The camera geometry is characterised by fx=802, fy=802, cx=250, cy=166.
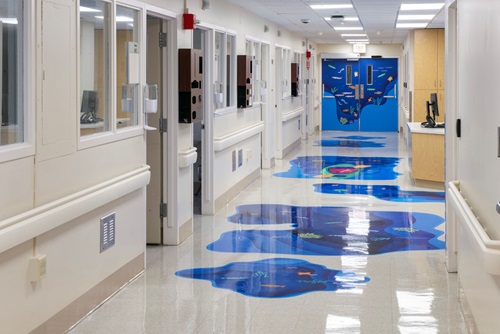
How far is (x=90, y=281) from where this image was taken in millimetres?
5449

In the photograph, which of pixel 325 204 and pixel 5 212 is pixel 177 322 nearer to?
pixel 5 212

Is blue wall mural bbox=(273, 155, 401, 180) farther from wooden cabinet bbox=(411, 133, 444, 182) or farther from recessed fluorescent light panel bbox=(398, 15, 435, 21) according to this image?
recessed fluorescent light panel bbox=(398, 15, 435, 21)

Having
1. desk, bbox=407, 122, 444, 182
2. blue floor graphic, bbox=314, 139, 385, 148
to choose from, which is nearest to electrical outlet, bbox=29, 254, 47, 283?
desk, bbox=407, 122, 444, 182

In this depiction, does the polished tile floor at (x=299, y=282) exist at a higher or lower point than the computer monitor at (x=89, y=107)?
lower

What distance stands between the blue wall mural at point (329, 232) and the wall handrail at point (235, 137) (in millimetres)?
830

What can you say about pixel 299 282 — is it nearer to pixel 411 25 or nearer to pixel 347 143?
pixel 411 25

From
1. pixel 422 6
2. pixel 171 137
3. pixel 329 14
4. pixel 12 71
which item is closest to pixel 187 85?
pixel 171 137

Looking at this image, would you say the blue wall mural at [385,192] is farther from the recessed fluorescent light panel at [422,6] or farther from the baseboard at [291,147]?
the baseboard at [291,147]

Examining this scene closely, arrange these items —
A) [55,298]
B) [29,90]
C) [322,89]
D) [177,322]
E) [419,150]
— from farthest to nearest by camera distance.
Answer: [322,89] → [419,150] → [177,322] → [55,298] → [29,90]

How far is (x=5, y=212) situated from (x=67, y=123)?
103 centimetres

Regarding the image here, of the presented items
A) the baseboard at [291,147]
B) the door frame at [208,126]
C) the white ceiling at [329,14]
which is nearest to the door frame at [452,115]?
the door frame at [208,126]

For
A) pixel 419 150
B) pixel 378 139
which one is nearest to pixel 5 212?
pixel 419 150

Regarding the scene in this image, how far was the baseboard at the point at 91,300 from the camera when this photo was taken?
4816 millimetres

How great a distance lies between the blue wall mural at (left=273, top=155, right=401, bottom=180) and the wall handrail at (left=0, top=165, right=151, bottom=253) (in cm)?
743
